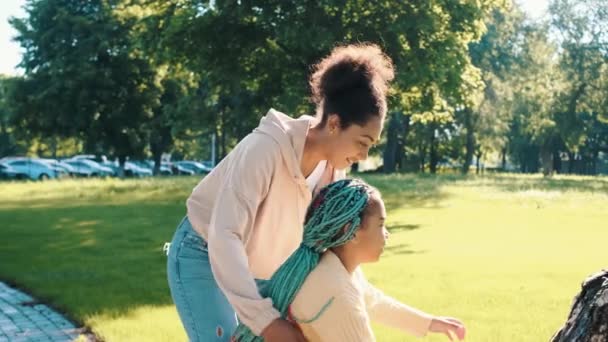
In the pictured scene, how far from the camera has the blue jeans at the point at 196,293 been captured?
333 cm

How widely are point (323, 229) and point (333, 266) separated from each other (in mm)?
137

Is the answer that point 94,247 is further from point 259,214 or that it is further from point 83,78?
point 83,78

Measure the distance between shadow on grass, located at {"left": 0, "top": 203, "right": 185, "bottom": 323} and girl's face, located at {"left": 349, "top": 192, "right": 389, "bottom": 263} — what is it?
5516 millimetres

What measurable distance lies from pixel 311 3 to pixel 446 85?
4.49 metres

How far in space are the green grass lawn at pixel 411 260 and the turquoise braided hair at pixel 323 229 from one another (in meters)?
4.18

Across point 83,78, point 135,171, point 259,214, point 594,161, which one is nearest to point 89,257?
point 259,214

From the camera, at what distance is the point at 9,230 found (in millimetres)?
16125

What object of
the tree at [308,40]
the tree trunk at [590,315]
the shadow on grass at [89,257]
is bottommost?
the shadow on grass at [89,257]

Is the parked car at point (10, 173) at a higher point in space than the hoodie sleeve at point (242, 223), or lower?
lower

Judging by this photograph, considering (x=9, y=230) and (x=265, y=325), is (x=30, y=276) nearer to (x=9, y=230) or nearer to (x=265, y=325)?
(x=9, y=230)

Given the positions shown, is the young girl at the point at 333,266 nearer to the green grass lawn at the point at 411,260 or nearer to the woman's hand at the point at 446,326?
the woman's hand at the point at 446,326

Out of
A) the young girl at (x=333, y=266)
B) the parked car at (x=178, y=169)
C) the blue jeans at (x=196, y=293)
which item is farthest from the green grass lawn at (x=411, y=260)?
the parked car at (x=178, y=169)

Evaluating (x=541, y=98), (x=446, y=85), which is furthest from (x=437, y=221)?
(x=541, y=98)

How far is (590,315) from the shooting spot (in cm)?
248
